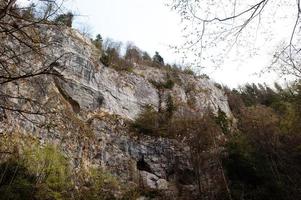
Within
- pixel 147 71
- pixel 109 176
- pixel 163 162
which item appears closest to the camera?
pixel 109 176

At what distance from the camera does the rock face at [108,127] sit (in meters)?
18.5

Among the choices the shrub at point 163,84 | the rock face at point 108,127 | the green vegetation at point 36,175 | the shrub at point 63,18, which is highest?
the shrub at point 163,84

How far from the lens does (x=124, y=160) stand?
1992 cm

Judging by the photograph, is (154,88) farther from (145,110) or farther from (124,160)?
(124,160)

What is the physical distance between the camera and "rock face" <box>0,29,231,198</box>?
18.5 meters

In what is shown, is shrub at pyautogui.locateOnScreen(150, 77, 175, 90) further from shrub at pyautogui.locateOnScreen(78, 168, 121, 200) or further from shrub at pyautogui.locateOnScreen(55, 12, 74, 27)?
shrub at pyautogui.locateOnScreen(55, 12, 74, 27)

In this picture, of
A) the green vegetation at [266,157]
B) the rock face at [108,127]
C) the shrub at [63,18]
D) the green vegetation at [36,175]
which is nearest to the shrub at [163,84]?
the rock face at [108,127]

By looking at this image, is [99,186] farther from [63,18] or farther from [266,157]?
[63,18]

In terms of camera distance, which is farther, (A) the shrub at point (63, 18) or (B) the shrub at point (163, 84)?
(B) the shrub at point (163, 84)

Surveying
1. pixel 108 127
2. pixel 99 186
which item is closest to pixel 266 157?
pixel 99 186

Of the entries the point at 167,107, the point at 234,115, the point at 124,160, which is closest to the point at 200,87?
the point at 234,115

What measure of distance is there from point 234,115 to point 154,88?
10.5 m

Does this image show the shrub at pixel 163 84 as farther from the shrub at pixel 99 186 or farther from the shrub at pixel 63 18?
the shrub at pixel 63 18

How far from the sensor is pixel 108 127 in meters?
21.5
